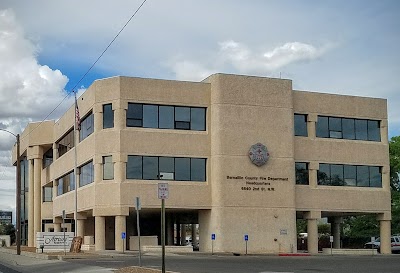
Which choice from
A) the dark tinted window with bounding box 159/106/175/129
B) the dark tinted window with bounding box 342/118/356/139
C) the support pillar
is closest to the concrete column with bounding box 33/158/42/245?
the dark tinted window with bounding box 159/106/175/129

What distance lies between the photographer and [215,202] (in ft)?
157

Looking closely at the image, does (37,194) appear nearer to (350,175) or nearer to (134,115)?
(134,115)

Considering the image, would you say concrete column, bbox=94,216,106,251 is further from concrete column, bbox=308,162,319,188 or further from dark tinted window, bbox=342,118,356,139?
dark tinted window, bbox=342,118,356,139

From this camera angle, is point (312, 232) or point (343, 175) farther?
point (343, 175)

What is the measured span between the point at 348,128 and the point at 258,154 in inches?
372

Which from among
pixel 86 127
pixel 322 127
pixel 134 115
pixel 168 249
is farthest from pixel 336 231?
pixel 86 127

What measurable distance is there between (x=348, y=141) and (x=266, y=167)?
8326 mm

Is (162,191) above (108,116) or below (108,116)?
below

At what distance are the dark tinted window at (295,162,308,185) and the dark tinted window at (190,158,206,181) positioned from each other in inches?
291

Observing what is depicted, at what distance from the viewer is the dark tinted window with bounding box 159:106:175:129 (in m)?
48.2

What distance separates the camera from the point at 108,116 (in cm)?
4856

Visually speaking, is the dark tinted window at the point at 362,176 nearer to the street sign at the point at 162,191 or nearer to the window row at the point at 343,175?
the window row at the point at 343,175

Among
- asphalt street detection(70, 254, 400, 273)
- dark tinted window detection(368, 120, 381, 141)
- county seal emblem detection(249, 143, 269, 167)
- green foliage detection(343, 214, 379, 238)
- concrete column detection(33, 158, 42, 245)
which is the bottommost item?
green foliage detection(343, 214, 379, 238)

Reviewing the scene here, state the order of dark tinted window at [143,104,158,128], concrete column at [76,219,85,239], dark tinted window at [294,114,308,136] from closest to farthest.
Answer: dark tinted window at [143,104,158,128]
dark tinted window at [294,114,308,136]
concrete column at [76,219,85,239]
